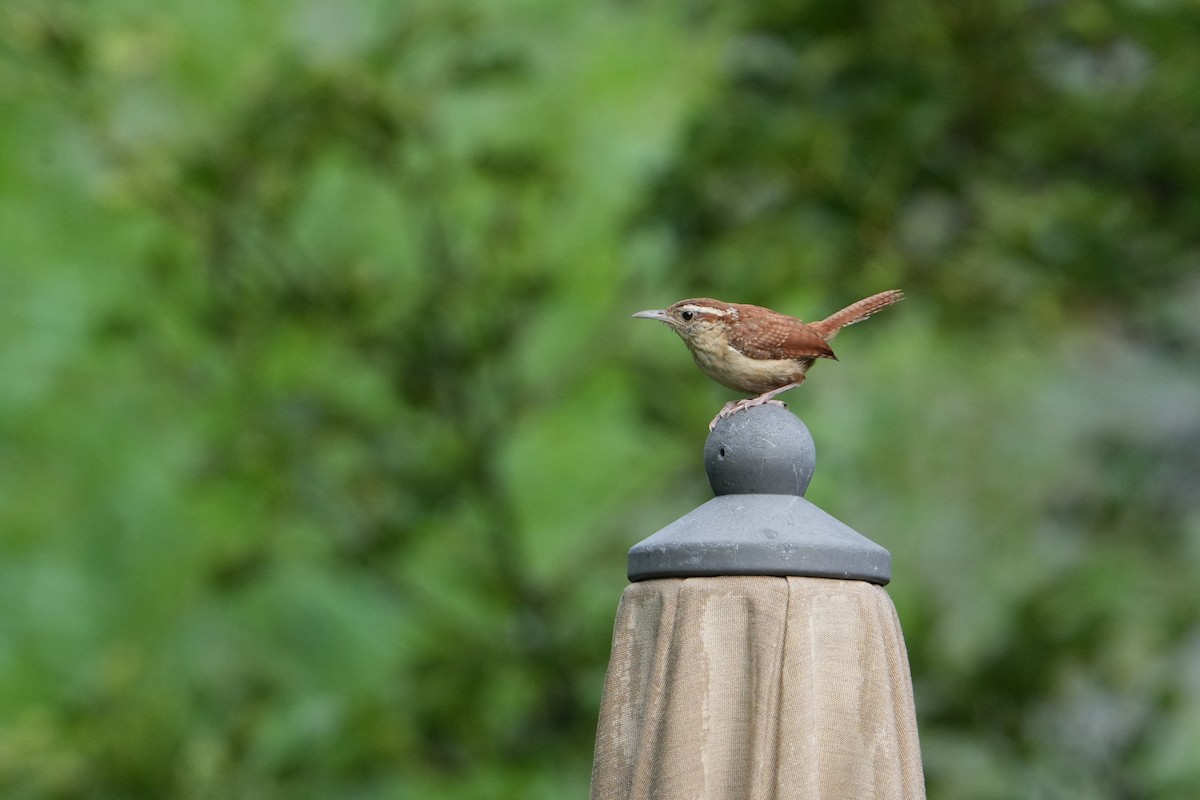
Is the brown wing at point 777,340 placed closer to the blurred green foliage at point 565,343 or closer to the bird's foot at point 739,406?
the bird's foot at point 739,406

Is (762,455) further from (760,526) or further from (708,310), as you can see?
(708,310)

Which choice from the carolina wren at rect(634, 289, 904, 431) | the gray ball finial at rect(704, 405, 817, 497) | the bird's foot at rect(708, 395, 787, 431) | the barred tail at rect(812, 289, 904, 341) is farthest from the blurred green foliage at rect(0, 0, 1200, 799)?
the gray ball finial at rect(704, 405, 817, 497)

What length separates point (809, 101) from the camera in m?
5.38

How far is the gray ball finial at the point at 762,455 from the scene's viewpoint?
2174mm

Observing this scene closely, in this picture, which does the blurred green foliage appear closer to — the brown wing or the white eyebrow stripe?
the white eyebrow stripe

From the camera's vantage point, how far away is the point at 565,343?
7.41 metres

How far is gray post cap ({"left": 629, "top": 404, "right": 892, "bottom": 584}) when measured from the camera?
2.05m

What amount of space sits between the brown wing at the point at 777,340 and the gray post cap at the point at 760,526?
0.76 meters

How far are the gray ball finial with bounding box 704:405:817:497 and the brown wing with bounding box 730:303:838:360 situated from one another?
2.62 feet

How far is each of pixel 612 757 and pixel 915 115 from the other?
354 cm

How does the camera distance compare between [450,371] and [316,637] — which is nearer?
[450,371]

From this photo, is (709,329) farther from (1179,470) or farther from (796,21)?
(1179,470)

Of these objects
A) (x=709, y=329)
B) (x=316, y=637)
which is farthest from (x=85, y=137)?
(x=709, y=329)

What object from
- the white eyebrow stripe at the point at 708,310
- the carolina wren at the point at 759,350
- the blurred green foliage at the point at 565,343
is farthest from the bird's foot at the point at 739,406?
the blurred green foliage at the point at 565,343
